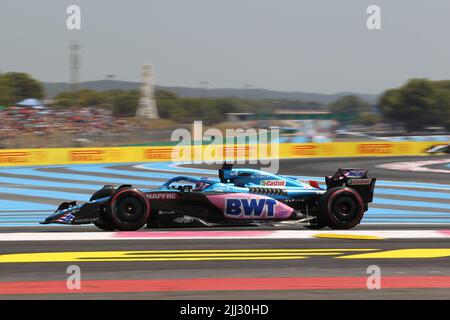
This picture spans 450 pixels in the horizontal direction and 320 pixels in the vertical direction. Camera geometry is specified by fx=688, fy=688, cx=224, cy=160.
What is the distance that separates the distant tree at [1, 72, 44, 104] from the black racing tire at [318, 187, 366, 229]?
67982mm

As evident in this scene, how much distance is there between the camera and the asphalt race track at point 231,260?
603 centimetres

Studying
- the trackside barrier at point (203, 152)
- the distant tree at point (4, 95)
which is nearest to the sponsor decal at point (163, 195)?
the trackside barrier at point (203, 152)

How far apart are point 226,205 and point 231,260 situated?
7.32 ft

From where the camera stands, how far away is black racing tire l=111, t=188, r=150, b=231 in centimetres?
944

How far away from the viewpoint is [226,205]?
31.6 ft

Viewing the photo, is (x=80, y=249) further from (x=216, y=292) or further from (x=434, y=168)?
(x=434, y=168)

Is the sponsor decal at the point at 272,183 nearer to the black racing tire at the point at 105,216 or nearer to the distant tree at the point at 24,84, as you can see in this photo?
the black racing tire at the point at 105,216

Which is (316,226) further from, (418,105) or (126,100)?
(418,105)

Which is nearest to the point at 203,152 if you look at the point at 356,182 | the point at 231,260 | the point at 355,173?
the point at 355,173

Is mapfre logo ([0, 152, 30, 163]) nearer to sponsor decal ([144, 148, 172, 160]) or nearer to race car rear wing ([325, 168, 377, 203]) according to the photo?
sponsor decal ([144, 148, 172, 160])

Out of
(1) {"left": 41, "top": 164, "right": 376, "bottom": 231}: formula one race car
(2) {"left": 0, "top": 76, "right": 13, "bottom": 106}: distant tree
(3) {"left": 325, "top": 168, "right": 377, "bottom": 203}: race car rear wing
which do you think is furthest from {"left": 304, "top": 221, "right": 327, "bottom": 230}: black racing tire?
(2) {"left": 0, "top": 76, "right": 13, "bottom": 106}: distant tree

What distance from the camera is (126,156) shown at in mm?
28938

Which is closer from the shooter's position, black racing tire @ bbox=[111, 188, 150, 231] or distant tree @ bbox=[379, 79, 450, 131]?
black racing tire @ bbox=[111, 188, 150, 231]

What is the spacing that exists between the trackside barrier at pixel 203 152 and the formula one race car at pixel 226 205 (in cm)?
1771
